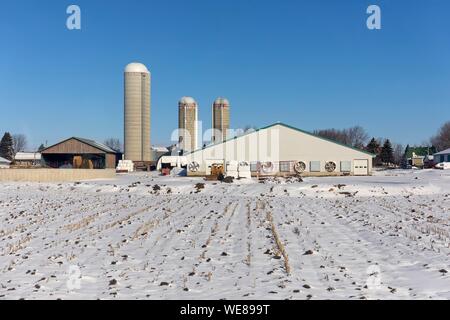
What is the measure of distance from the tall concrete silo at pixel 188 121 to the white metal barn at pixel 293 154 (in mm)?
54943

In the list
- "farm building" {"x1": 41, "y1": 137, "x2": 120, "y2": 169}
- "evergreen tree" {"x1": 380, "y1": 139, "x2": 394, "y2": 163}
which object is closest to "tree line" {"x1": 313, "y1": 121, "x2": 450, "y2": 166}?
"evergreen tree" {"x1": 380, "y1": 139, "x2": 394, "y2": 163}

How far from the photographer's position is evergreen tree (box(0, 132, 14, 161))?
130250 millimetres

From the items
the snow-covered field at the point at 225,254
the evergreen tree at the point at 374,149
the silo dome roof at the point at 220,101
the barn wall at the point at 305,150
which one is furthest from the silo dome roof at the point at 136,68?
the snow-covered field at the point at 225,254

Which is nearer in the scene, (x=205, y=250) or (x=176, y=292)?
(x=176, y=292)

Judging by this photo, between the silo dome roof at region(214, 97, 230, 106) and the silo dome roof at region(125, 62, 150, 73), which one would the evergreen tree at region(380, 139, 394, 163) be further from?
the silo dome roof at region(125, 62, 150, 73)

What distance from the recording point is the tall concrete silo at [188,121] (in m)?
114

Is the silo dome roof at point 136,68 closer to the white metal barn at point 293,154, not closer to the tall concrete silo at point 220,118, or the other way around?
the tall concrete silo at point 220,118

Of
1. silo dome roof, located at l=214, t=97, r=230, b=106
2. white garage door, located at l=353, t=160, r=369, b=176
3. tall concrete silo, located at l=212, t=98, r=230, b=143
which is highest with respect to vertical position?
silo dome roof, located at l=214, t=97, r=230, b=106

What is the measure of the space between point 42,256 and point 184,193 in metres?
23.4

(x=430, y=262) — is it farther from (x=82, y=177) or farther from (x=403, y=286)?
(x=82, y=177)

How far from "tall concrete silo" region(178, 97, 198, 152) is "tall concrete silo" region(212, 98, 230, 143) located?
7.33 metres

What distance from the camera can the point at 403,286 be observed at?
842 cm

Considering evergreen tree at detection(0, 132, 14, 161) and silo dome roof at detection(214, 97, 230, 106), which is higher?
silo dome roof at detection(214, 97, 230, 106)
